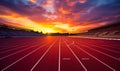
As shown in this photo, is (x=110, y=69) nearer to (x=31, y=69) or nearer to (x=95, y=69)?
(x=95, y=69)

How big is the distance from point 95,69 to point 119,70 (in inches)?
37.4

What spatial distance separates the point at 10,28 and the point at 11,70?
72.2 meters

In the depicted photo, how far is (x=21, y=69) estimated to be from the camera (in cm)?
606

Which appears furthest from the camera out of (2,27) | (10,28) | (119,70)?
(10,28)

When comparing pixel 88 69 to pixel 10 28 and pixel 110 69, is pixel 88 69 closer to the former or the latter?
pixel 110 69

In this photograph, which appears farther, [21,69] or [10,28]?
[10,28]

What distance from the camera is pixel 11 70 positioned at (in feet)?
19.3

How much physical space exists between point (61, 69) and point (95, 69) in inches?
57.1

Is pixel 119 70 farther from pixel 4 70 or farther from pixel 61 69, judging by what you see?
pixel 4 70

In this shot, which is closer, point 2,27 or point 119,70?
point 119,70

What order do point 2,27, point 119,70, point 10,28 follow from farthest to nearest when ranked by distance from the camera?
point 10,28
point 2,27
point 119,70

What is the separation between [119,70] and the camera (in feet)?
18.9

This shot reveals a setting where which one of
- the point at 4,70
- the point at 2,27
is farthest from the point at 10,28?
the point at 4,70

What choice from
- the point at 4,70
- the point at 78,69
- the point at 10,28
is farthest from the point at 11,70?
the point at 10,28
